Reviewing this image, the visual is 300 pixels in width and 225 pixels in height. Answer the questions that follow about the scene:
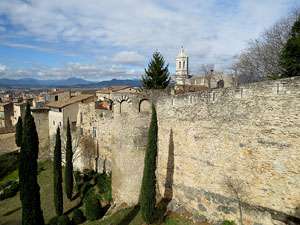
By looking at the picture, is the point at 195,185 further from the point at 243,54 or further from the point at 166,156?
the point at 243,54

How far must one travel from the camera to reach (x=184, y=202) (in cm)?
1282

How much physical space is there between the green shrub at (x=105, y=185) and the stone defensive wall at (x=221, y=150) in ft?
9.90

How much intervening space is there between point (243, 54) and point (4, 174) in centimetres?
3564

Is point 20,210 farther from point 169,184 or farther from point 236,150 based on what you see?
point 236,150

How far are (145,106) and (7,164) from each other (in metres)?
26.2

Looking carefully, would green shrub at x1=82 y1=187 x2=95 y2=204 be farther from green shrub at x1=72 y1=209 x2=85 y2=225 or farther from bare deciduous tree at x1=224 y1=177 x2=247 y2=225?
bare deciduous tree at x1=224 y1=177 x2=247 y2=225

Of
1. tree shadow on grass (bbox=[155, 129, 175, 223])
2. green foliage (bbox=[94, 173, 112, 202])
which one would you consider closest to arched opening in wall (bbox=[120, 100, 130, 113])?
tree shadow on grass (bbox=[155, 129, 175, 223])

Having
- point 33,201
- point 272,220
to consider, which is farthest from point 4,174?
point 272,220

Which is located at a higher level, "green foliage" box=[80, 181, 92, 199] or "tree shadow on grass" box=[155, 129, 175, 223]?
"tree shadow on grass" box=[155, 129, 175, 223]

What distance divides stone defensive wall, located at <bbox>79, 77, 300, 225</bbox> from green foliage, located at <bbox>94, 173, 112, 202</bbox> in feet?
9.86

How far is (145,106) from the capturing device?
14070mm

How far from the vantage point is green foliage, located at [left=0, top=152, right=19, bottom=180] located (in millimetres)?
27859

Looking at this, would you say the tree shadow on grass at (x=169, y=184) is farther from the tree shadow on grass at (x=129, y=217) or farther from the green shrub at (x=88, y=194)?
the green shrub at (x=88, y=194)

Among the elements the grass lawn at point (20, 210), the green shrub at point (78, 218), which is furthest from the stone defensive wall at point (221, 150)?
the grass lawn at point (20, 210)
